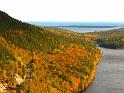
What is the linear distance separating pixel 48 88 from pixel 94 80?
1557 inches

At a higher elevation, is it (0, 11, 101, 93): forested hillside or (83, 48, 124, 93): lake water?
(0, 11, 101, 93): forested hillside

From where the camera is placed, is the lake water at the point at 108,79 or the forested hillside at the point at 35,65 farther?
the lake water at the point at 108,79

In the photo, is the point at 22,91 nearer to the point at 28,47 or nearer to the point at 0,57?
the point at 0,57

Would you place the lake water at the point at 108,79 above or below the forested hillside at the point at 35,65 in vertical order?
below

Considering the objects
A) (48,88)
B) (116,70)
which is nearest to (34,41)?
(116,70)

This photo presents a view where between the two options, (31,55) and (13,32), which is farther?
(13,32)

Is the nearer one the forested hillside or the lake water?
the forested hillside

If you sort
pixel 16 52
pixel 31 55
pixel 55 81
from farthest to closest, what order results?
pixel 31 55, pixel 16 52, pixel 55 81

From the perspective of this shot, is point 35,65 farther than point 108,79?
No

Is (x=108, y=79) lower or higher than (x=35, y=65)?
lower

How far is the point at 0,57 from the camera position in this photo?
87.8 meters

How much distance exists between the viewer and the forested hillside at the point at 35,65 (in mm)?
81469

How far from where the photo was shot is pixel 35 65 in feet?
324

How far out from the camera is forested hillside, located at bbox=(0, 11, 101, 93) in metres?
81.5
